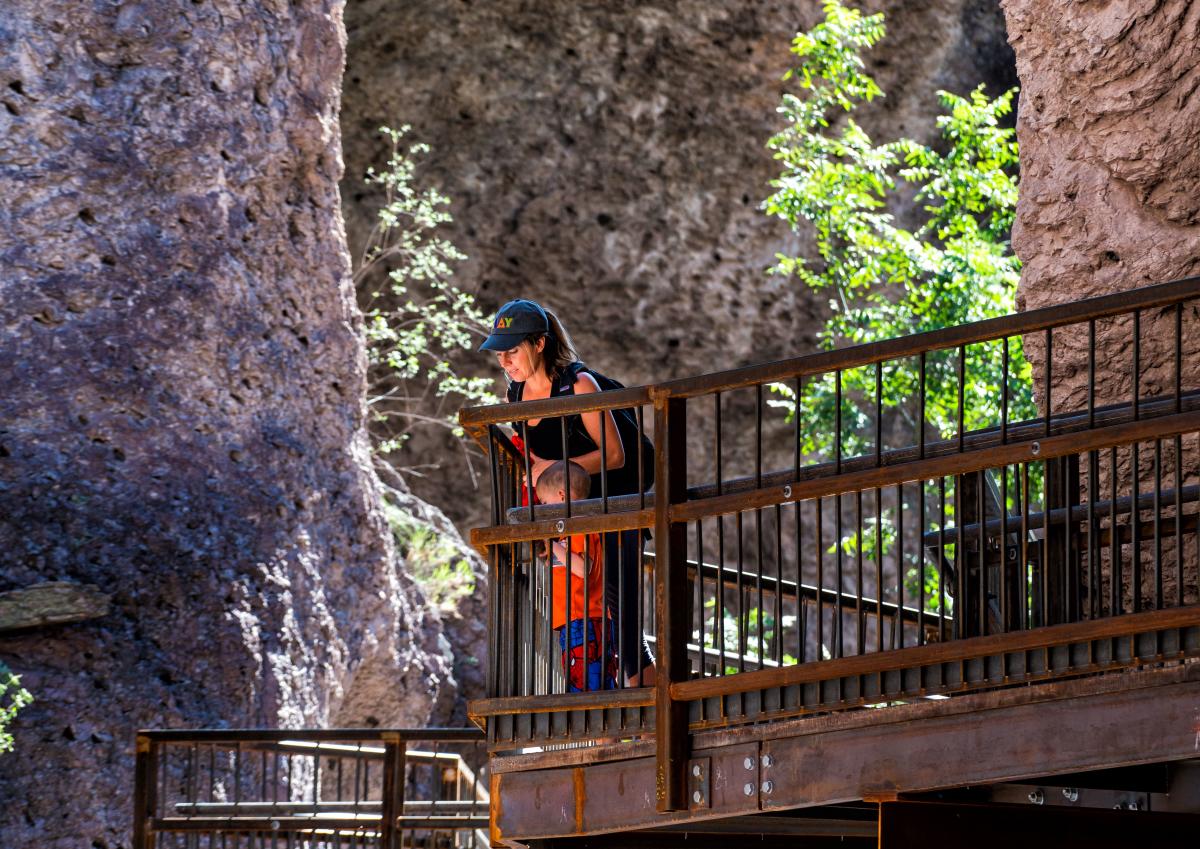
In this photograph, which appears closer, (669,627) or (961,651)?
(961,651)

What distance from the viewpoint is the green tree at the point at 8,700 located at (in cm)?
907

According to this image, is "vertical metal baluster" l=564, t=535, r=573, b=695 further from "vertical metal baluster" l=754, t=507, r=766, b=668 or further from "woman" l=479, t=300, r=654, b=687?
"vertical metal baluster" l=754, t=507, r=766, b=668

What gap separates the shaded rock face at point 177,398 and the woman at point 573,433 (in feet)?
16.4

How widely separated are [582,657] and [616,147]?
13.3 metres

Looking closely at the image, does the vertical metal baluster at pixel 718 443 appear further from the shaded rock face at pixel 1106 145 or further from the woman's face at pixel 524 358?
the shaded rock face at pixel 1106 145

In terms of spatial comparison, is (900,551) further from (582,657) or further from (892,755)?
(582,657)

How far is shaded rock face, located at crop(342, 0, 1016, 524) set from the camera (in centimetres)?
1823

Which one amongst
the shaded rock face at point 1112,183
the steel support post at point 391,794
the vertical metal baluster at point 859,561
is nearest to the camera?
the vertical metal baluster at point 859,561

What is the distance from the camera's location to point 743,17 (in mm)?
18031

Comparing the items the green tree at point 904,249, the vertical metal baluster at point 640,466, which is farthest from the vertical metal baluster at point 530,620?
the green tree at point 904,249

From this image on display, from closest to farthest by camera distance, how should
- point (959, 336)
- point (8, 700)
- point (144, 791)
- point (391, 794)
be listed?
point (959, 336), point (391, 794), point (144, 791), point (8, 700)

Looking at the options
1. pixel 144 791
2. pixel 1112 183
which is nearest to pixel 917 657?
pixel 1112 183

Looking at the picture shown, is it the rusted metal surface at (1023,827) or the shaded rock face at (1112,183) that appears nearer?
the rusted metal surface at (1023,827)

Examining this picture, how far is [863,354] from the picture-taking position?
16.2ft
